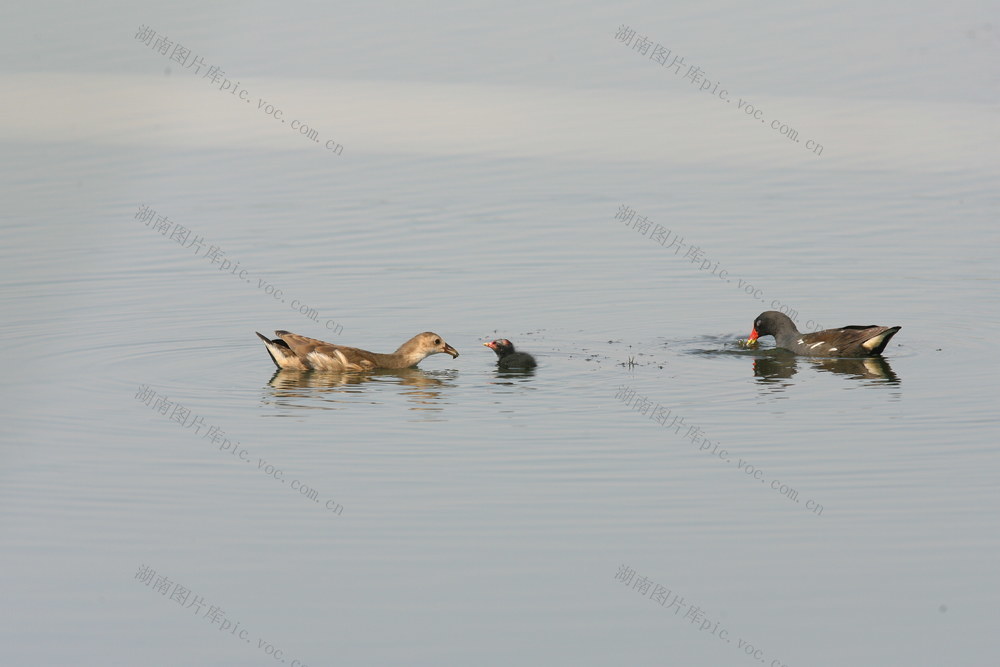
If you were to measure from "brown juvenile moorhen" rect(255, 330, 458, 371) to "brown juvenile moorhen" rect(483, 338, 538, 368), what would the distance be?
1.74 feet

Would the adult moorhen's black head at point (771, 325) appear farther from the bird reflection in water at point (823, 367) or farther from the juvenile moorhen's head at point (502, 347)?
the juvenile moorhen's head at point (502, 347)

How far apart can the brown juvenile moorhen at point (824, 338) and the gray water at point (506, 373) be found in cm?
27

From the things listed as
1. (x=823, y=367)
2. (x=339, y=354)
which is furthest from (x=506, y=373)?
(x=823, y=367)

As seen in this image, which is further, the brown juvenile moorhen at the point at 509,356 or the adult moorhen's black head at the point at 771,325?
the adult moorhen's black head at the point at 771,325

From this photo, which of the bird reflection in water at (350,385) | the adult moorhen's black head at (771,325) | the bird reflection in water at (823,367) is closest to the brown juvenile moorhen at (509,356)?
the bird reflection in water at (350,385)

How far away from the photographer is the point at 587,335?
70.8ft

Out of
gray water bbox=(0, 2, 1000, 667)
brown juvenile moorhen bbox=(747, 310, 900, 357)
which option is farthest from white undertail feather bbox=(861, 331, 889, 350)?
gray water bbox=(0, 2, 1000, 667)

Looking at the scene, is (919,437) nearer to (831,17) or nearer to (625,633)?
(625,633)

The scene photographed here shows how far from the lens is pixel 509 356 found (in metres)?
19.7

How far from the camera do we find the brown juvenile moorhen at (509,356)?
63.9ft

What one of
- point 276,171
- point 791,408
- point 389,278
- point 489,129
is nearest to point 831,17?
point 489,129

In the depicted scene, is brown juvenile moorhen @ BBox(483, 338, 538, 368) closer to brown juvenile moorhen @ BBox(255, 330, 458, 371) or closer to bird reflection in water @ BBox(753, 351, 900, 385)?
brown juvenile moorhen @ BBox(255, 330, 458, 371)

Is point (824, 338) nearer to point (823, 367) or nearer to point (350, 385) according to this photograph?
point (823, 367)

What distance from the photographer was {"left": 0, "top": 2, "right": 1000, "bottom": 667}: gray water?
37.7ft
